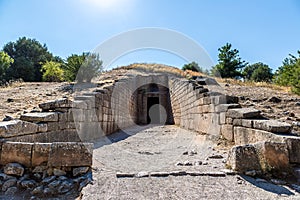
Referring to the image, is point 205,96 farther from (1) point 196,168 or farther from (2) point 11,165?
(2) point 11,165

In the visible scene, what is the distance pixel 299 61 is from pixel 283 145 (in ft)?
19.2

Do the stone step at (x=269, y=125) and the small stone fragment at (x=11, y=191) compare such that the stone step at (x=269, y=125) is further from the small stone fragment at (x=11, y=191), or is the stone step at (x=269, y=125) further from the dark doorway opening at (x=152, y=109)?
the dark doorway opening at (x=152, y=109)

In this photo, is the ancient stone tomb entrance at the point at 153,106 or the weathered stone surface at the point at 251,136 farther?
the ancient stone tomb entrance at the point at 153,106

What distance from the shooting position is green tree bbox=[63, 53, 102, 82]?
11.1 metres

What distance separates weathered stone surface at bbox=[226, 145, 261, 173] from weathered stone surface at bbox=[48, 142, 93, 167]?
192cm

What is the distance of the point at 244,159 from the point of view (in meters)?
2.74

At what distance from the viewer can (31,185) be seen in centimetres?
248

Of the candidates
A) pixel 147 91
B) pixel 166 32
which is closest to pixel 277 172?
pixel 166 32

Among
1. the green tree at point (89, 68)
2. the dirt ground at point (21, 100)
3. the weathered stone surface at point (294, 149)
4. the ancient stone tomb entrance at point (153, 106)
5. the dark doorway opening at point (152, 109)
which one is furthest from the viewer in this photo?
the dark doorway opening at point (152, 109)

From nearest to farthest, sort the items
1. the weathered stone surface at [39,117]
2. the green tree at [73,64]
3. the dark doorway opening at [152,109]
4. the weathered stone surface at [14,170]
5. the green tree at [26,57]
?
the weathered stone surface at [14,170] → the weathered stone surface at [39,117] → the green tree at [73,64] → the dark doorway opening at [152,109] → the green tree at [26,57]

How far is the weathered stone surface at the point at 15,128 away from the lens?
9.60ft

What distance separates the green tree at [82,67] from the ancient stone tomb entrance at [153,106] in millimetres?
4653

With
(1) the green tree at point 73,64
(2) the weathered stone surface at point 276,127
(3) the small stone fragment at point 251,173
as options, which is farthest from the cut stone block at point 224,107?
(1) the green tree at point 73,64

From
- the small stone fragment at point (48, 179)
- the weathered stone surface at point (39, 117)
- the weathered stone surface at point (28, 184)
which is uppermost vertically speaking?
the weathered stone surface at point (39, 117)
